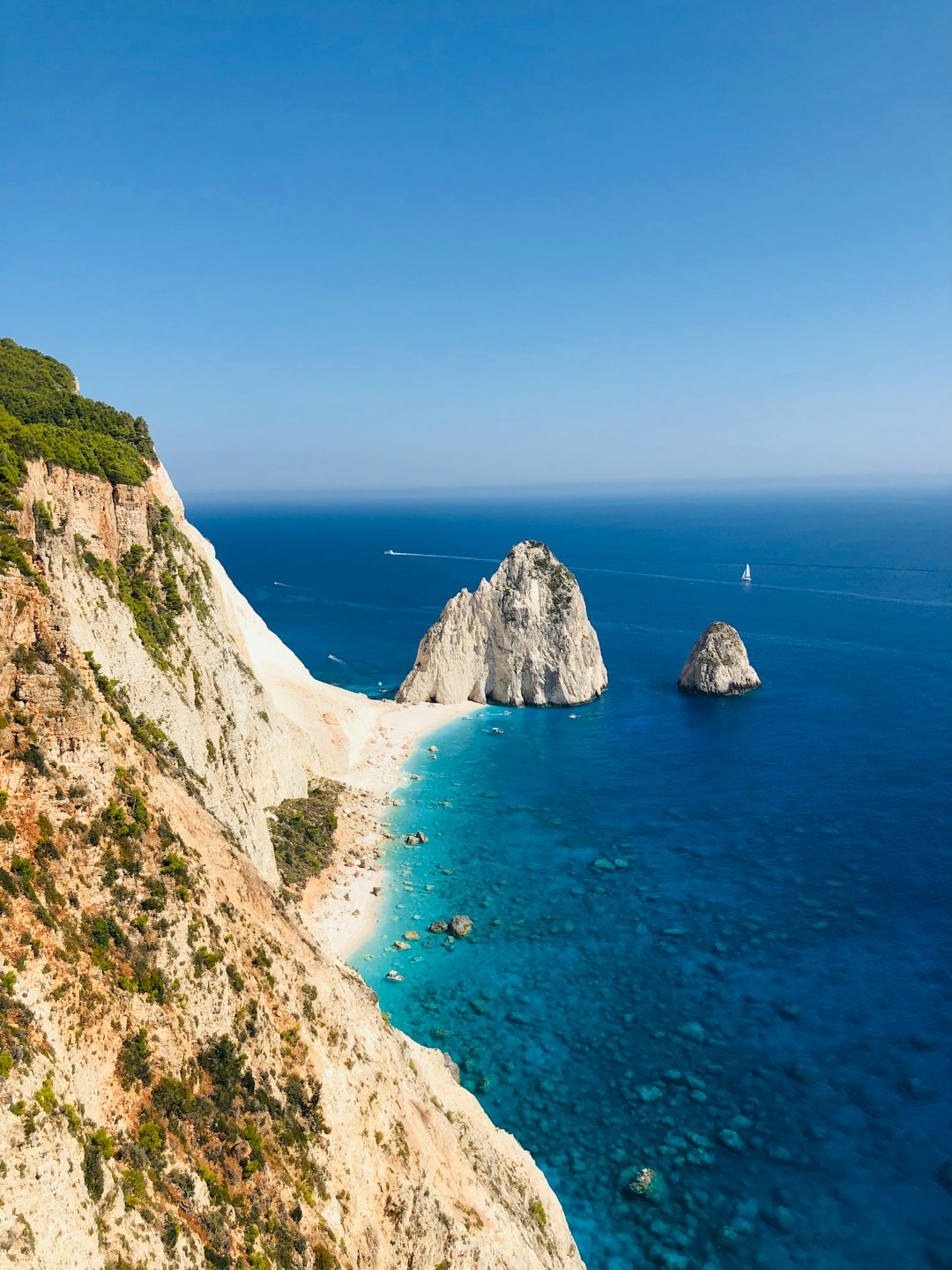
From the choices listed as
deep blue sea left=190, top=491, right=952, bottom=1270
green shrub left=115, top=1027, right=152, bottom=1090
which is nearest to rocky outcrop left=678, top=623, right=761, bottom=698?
deep blue sea left=190, top=491, right=952, bottom=1270

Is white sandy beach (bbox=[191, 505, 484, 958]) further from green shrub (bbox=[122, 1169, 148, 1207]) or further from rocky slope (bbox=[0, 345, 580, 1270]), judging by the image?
green shrub (bbox=[122, 1169, 148, 1207])

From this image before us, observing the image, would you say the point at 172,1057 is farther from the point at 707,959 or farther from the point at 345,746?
the point at 345,746

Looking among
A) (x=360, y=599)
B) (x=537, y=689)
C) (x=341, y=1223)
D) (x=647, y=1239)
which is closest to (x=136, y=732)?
(x=341, y=1223)

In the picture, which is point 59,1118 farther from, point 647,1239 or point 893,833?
point 893,833

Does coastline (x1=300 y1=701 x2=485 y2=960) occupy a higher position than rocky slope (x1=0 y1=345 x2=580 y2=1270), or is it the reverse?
rocky slope (x1=0 y1=345 x2=580 y2=1270)

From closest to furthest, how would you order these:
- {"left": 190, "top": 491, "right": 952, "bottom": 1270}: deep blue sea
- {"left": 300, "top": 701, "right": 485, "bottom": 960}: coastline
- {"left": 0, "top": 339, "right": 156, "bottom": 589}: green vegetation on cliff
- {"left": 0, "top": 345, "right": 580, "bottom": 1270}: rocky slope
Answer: {"left": 0, "top": 345, "right": 580, "bottom": 1270}: rocky slope
{"left": 0, "top": 339, "right": 156, "bottom": 589}: green vegetation on cliff
{"left": 190, "top": 491, "right": 952, "bottom": 1270}: deep blue sea
{"left": 300, "top": 701, "right": 485, "bottom": 960}: coastline

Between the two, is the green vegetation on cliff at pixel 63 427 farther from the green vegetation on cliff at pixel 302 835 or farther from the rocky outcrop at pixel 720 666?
the rocky outcrop at pixel 720 666
